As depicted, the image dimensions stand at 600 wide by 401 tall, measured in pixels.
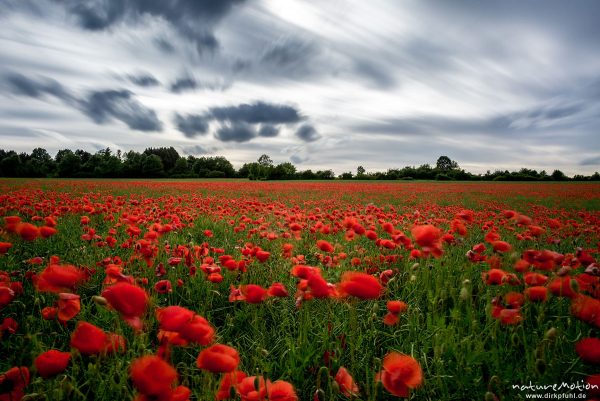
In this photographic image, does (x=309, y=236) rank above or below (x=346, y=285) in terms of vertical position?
below

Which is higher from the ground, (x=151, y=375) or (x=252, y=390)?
(x=151, y=375)

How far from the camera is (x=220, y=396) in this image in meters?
1.23

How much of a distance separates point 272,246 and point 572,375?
127 inches

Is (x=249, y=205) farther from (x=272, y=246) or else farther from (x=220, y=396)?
(x=220, y=396)

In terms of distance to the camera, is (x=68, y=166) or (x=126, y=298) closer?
(x=126, y=298)

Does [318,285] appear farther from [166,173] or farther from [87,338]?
[166,173]

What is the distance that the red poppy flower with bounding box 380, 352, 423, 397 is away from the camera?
1.19 meters

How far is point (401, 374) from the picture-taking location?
1209mm

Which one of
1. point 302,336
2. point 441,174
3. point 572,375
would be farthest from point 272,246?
point 441,174

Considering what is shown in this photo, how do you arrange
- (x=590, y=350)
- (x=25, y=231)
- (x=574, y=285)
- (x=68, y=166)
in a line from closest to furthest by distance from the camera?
(x=590, y=350) < (x=574, y=285) < (x=25, y=231) < (x=68, y=166)

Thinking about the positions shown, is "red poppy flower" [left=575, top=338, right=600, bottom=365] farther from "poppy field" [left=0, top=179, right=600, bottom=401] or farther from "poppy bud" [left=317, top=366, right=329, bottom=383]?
"poppy bud" [left=317, top=366, right=329, bottom=383]

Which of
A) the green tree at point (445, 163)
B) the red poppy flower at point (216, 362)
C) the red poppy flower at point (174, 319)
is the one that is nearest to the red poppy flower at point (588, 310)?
the red poppy flower at point (216, 362)

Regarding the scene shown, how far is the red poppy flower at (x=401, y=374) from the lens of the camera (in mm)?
1190

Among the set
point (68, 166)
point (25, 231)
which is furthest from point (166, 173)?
point (25, 231)
